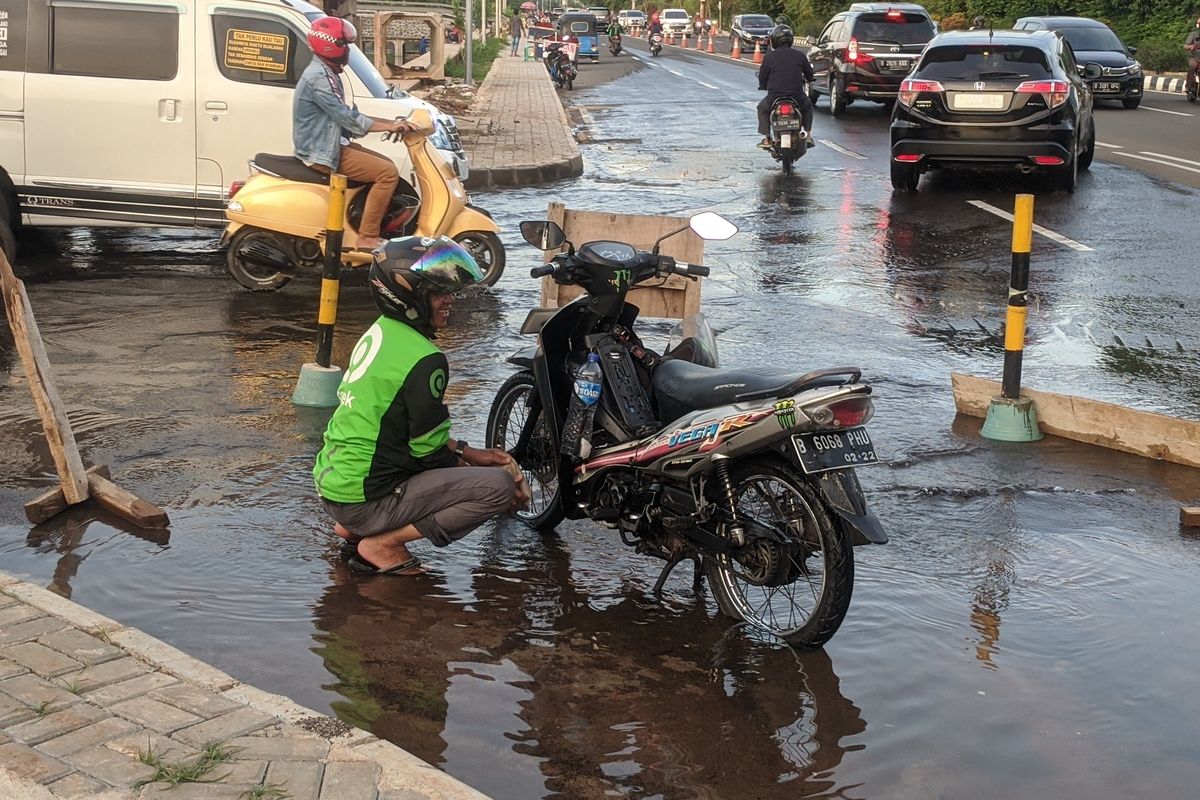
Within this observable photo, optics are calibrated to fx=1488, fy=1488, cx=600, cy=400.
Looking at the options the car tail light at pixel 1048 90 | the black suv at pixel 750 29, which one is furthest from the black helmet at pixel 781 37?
the black suv at pixel 750 29

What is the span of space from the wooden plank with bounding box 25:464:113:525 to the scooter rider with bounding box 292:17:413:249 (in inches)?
175

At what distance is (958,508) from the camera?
6.28 metres

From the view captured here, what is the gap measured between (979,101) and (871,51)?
11.3 m

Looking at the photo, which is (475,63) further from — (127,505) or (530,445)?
(127,505)

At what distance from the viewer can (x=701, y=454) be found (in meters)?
4.89

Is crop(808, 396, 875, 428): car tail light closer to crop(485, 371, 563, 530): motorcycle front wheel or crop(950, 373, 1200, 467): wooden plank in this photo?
crop(485, 371, 563, 530): motorcycle front wheel

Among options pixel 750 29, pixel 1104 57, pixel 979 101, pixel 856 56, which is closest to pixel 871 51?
pixel 856 56

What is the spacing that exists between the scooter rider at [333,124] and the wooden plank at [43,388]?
4.19 meters

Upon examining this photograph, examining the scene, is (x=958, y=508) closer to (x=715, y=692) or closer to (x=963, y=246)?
(x=715, y=692)

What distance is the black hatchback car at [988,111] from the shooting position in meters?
15.4

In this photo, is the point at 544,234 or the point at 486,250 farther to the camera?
the point at 486,250

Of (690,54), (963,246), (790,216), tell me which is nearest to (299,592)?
(963,246)

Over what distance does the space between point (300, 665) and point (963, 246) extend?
31.3ft

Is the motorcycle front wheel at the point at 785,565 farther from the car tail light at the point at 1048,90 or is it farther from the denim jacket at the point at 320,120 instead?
the car tail light at the point at 1048,90
